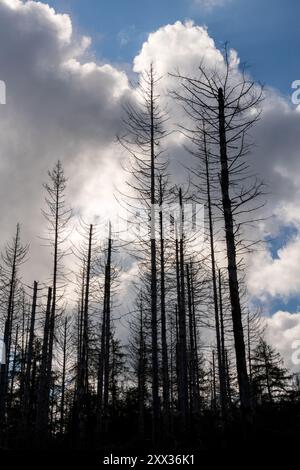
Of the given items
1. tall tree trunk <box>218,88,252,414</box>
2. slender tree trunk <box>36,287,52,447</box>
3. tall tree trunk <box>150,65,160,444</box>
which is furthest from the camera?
slender tree trunk <box>36,287,52,447</box>

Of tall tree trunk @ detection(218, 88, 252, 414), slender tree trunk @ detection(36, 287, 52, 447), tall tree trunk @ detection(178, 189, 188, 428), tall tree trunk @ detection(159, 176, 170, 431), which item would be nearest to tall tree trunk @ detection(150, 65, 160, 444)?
tall tree trunk @ detection(159, 176, 170, 431)

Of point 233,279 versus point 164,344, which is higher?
point 233,279

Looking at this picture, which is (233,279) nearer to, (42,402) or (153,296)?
(153,296)

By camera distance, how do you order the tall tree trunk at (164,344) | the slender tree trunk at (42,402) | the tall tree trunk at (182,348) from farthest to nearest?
1. the tall tree trunk at (182,348)
2. the slender tree trunk at (42,402)
3. the tall tree trunk at (164,344)

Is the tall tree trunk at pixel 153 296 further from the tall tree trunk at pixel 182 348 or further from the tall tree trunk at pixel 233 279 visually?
the tall tree trunk at pixel 233 279

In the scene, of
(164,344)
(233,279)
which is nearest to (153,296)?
(164,344)

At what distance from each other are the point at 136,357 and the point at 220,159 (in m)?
20.6

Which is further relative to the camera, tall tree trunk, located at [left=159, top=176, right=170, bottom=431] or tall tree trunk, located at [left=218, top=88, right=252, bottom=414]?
tall tree trunk, located at [left=159, top=176, right=170, bottom=431]

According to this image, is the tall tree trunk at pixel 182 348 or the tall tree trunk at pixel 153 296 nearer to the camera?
the tall tree trunk at pixel 153 296

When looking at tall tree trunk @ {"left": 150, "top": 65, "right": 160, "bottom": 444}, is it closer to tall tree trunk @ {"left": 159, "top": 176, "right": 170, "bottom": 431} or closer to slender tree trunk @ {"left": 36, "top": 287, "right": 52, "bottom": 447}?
tall tree trunk @ {"left": 159, "top": 176, "right": 170, "bottom": 431}

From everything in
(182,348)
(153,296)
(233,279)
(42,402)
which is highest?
(153,296)

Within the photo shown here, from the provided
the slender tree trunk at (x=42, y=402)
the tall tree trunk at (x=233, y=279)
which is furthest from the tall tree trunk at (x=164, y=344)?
the tall tree trunk at (x=233, y=279)
